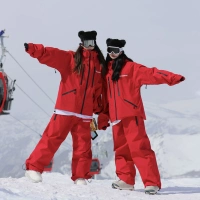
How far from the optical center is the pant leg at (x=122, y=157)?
6824 mm

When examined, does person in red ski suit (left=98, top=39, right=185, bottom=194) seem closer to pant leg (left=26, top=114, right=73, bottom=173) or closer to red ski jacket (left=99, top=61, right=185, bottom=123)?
red ski jacket (left=99, top=61, right=185, bottom=123)

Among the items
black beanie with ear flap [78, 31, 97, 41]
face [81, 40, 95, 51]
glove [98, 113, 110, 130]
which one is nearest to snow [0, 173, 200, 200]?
glove [98, 113, 110, 130]

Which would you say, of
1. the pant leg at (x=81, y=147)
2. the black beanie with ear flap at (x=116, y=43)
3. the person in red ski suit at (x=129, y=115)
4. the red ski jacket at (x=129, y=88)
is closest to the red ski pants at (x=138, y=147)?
the person in red ski suit at (x=129, y=115)

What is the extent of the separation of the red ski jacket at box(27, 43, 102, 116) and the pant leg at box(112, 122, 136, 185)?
1.45 feet

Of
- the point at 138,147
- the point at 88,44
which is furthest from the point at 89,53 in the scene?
the point at 138,147

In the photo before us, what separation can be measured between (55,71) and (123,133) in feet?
3.94

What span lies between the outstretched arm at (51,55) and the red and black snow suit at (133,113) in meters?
0.59

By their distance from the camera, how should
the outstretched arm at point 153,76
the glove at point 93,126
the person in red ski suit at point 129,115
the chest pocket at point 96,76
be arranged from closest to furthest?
1. the outstretched arm at point 153,76
2. the person in red ski suit at point 129,115
3. the chest pocket at point 96,76
4. the glove at point 93,126

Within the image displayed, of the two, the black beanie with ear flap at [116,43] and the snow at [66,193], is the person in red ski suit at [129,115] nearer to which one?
the black beanie with ear flap at [116,43]

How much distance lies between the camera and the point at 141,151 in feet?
21.7

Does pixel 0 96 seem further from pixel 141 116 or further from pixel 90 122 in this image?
pixel 141 116

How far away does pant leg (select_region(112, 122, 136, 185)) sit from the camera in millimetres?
6824

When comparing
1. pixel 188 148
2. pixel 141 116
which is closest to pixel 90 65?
pixel 141 116

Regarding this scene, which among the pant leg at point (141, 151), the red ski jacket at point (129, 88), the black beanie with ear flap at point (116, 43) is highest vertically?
the black beanie with ear flap at point (116, 43)
